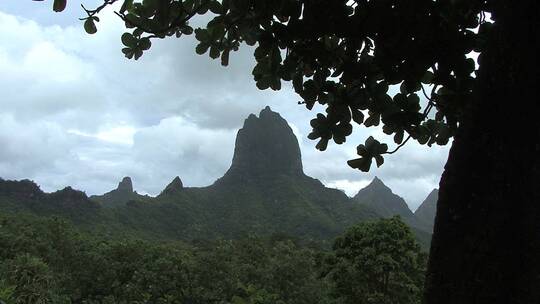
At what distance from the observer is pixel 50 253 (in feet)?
73.6

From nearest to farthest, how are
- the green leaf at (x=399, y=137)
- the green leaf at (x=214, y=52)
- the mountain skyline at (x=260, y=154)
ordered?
the green leaf at (x=399, y=137) < the green leaf at (x=214, y=52) < the mountain skyline at (x=260, y=154)

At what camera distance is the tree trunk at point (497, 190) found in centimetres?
122

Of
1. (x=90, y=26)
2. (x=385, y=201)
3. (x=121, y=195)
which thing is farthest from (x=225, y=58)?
(x=385, y=201)

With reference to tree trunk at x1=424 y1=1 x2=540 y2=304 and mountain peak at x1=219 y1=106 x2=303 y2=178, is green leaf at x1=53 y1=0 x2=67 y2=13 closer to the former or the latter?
tree trunk at x1=424 y1=1 x2=540 y2=304

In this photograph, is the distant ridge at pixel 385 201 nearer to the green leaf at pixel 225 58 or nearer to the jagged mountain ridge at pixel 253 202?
the jagged mountain ridge at pixel 253 202

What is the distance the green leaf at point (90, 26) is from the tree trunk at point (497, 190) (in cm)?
194

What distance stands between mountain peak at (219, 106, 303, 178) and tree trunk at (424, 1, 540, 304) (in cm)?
10411

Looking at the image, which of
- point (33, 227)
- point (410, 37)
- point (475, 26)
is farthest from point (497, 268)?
point (33, 227)

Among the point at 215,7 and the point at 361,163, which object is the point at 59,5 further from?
the point at 361,163

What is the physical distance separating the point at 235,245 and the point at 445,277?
Answer: 87.1ft

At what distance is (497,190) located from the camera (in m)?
1.25

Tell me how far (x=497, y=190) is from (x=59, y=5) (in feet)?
6.12

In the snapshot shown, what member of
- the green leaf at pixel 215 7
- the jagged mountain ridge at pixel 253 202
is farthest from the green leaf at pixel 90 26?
the jagged mountain ridge at pixel 253 202

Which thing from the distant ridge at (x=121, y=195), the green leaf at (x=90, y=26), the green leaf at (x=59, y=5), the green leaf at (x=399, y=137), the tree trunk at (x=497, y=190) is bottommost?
the tree trunk at (x=497, y=190)
